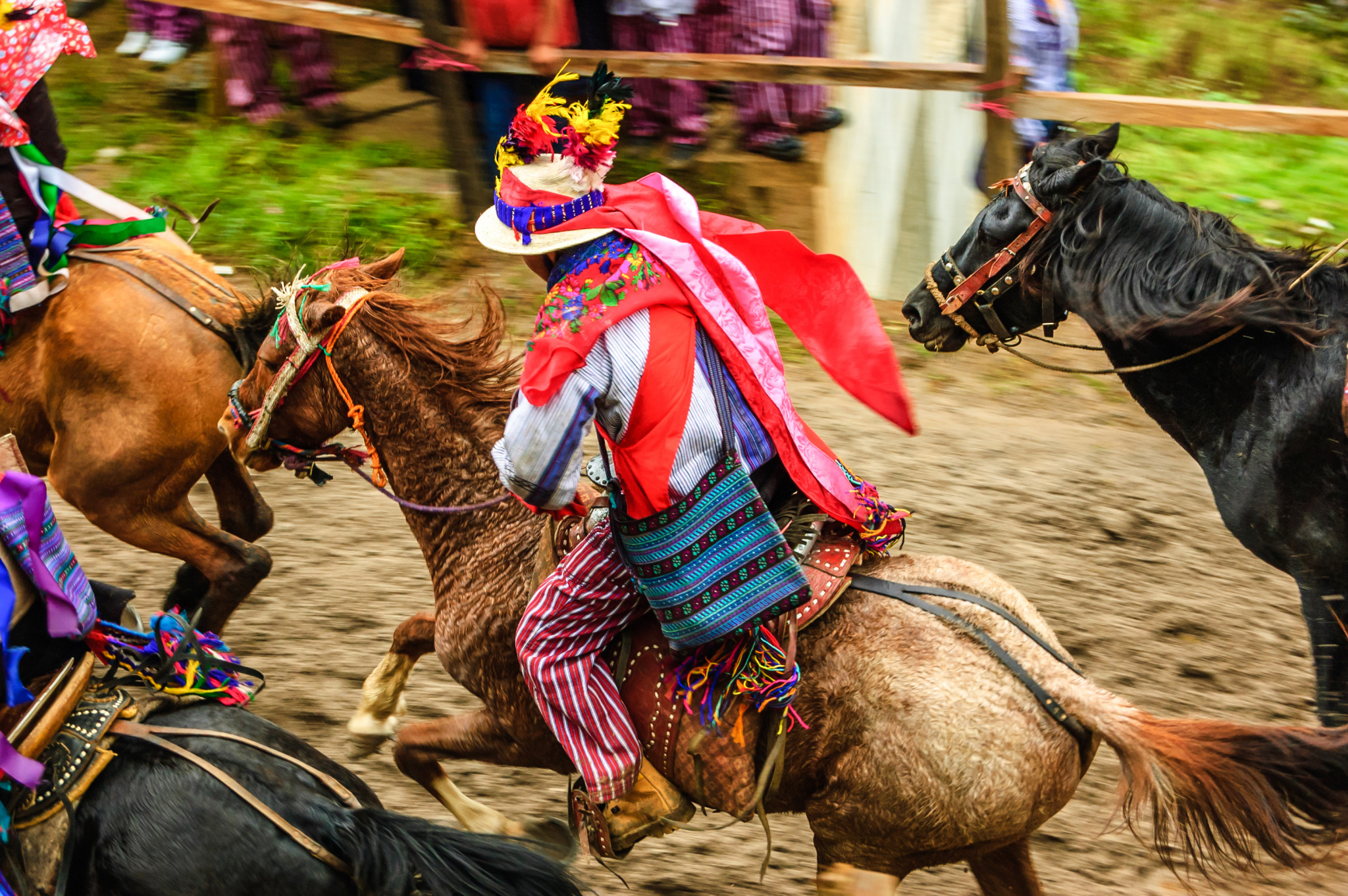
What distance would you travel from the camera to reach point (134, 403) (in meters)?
3.93

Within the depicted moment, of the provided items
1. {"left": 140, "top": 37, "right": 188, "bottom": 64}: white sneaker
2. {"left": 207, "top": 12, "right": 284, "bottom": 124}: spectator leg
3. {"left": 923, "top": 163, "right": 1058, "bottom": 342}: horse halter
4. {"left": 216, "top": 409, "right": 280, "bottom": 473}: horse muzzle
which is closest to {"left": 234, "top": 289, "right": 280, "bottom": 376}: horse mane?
{"left": 216, "top": 409, "right": 280, "bottom": 473}: horse muzzle

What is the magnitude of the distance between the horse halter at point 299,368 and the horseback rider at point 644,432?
0.54 meters

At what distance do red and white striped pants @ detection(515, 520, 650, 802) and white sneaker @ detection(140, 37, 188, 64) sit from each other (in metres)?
7.66

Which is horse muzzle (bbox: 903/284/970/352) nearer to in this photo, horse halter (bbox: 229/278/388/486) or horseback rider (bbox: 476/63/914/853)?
horseback rider (bbox: 476/63/914/853)

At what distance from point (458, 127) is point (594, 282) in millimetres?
5116

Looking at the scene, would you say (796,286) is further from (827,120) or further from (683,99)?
(827,120)

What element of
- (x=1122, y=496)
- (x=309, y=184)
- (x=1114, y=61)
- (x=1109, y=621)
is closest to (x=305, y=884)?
(x=1109, y=621)

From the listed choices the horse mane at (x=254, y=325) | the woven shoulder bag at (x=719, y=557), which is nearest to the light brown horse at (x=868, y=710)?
the woven shoulder bag at (x=719, y=557)

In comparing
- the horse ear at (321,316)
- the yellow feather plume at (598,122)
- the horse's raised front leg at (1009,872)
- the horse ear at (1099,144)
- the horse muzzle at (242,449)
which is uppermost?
the yellow feather plume at (598,122)

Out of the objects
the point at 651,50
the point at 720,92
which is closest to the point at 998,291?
the point at 651,50

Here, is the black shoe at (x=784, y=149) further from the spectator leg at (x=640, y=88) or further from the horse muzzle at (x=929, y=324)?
the horse muzzle at (x=929, y=324)

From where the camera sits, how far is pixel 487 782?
3.89 meters

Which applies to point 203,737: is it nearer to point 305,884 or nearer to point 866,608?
point 305,884

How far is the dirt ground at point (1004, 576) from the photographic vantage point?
367 centimetres
